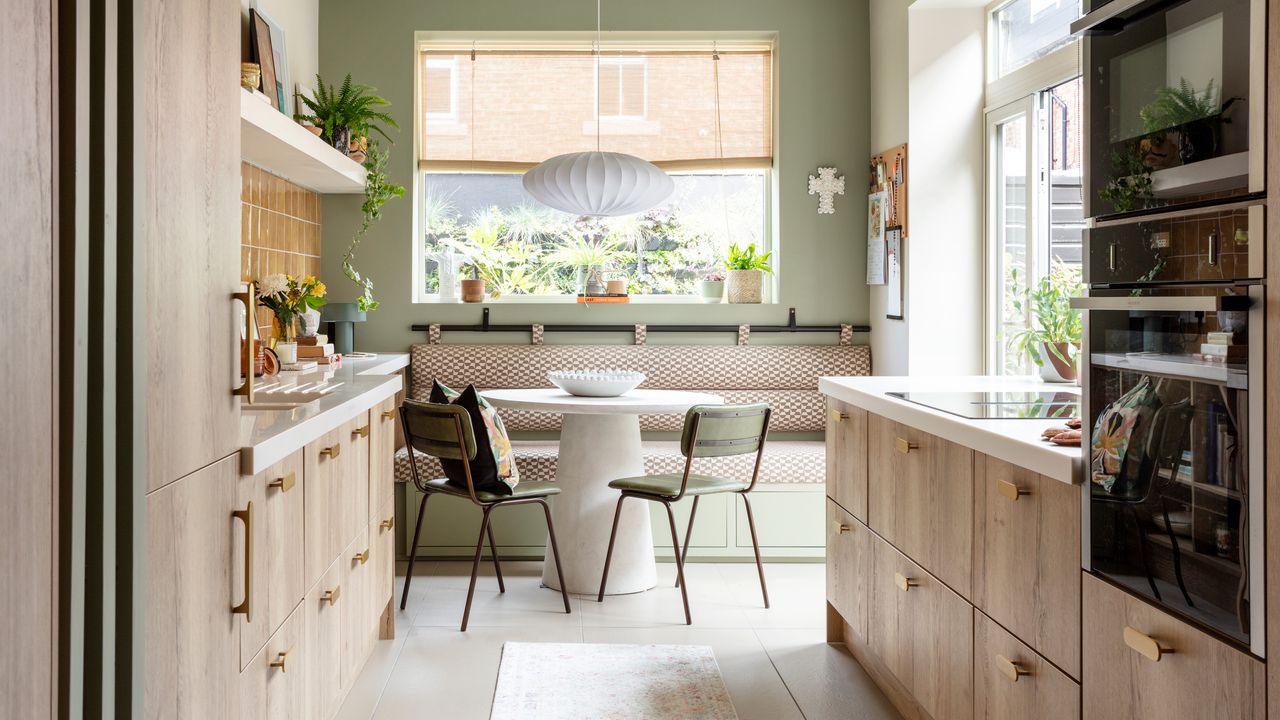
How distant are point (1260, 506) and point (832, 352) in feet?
12.7

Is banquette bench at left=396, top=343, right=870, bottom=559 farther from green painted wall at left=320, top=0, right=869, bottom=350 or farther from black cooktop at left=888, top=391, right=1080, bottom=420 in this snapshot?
black cooktop at left=888, top=391, right=1080, bottom=420

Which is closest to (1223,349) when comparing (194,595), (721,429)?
(194,595)

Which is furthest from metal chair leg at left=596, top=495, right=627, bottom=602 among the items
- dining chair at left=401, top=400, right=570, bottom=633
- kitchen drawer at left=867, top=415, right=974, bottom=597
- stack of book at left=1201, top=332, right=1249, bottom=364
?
stack of book at left=1201, top=332, right=1249, bottom=364

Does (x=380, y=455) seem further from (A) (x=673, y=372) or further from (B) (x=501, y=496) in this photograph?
(A) (x=673, y=372)

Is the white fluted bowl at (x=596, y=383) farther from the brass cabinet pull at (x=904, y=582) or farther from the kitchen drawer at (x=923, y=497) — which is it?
the brass cabinet pull at (x=904, y=582)

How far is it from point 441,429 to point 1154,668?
2.45m

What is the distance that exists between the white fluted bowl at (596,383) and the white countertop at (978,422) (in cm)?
91

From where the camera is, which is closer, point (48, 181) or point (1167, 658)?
point (48, 181)

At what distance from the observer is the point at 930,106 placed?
4.43 meters

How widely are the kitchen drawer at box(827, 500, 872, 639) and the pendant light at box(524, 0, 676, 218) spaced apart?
5.37ft

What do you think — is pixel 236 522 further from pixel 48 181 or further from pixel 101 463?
pixel 48 181

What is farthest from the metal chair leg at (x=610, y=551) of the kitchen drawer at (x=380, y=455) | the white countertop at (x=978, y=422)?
the white countertop at (x=978, y=422)

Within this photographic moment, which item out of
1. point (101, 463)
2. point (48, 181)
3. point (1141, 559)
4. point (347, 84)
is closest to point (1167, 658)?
point (1141, 559)

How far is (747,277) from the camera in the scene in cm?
511
